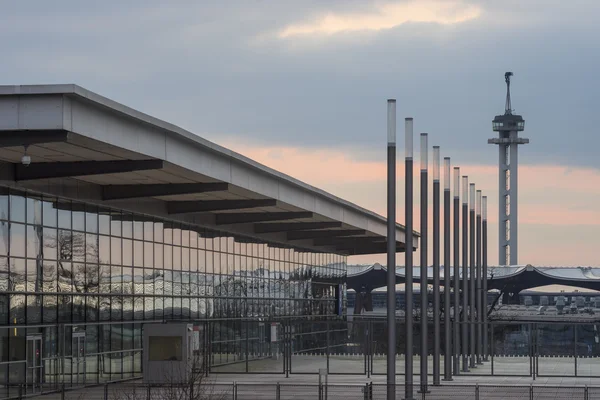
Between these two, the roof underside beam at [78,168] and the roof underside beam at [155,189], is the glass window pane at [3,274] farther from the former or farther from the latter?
the roof underside beam at [155,189]

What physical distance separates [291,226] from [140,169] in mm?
27332

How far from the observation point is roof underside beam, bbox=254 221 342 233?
61.5 meters

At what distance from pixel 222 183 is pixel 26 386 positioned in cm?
1041

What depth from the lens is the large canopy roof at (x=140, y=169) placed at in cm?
2867

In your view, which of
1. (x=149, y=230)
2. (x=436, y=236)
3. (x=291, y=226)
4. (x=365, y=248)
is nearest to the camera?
(x=436, y=236)

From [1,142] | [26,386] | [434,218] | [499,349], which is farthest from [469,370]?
[1,142]

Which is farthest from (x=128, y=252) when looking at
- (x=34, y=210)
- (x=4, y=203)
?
(x=4, y=203)

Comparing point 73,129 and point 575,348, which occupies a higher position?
point 73,129

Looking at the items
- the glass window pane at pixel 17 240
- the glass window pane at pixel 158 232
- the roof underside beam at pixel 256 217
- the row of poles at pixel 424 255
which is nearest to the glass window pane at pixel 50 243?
the glass window pane at pixel 17 240

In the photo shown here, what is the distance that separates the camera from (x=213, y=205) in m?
49.5

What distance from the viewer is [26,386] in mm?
36094

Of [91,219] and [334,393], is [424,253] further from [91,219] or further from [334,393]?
[91,219]

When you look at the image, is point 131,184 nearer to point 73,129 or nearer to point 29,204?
point 29,204

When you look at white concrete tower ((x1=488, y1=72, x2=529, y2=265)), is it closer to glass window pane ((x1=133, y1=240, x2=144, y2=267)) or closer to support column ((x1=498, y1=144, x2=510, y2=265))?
support column ((x1=498, y1=144, x2=510, y2=265))
